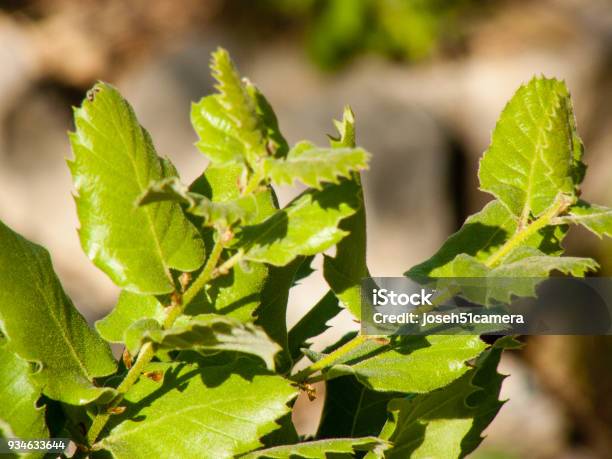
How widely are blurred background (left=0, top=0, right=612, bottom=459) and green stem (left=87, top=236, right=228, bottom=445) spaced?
11.1ft

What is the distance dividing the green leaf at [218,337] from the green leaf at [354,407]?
253 mm

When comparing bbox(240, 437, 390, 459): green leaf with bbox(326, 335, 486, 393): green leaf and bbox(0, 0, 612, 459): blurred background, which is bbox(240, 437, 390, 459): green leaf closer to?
bbox(326, 335, 486, 393): green leaf

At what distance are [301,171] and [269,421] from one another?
0.18 m

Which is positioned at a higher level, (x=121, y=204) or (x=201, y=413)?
(x=121, y=204)

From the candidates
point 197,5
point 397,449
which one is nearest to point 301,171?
point 397,449

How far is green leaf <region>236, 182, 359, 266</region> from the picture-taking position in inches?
22.0

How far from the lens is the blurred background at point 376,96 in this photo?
431 centimetres

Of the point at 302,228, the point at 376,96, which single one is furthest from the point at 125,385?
the point at 376,96

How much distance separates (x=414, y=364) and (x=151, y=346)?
20 cm

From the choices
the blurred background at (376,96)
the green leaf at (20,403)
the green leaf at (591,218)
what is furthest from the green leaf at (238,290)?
the blurred background at (376,96)

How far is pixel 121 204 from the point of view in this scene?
0.60m

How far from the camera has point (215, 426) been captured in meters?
0.61

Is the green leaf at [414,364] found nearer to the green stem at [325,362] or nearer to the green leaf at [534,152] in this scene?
the green stem at [325,362]

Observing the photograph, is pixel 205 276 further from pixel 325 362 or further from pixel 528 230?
pixel 528 230
